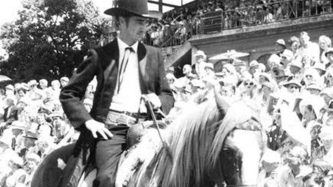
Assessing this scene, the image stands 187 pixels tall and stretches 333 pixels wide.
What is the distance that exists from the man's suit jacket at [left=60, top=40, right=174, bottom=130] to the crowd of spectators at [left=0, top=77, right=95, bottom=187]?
369 cm

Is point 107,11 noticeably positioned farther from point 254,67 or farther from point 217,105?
point 254,67

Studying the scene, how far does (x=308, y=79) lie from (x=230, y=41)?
1051 cm

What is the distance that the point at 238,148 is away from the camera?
4.25 meters

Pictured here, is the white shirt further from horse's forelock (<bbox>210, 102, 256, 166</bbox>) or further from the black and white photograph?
horse's forelock (<bbox>210, 102, 256, 166</bbox>)

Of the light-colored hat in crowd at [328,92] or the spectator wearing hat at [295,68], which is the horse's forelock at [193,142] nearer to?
the light-colored hat in crowd at [328,92]

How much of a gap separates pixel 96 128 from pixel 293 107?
443 cm

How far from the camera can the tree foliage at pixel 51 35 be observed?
29.8m

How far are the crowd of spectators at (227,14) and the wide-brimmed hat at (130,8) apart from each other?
1205 centimetres

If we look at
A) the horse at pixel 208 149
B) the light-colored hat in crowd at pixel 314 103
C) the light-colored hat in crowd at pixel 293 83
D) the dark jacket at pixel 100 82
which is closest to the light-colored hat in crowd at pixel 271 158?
the light-colored hat in crowd at pixel 314 103

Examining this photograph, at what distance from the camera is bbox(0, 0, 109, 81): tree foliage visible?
29750mm

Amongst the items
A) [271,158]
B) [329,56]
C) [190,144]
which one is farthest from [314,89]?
[190,144]

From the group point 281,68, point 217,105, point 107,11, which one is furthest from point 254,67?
point 217,105

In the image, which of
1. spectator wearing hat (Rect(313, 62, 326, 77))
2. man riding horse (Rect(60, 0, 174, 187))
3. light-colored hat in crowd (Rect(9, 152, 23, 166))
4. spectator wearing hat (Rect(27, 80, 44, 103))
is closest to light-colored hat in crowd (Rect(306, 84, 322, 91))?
spectator wearing hat (Rect(313, 62, 326, 77))

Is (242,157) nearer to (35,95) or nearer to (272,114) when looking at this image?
(272,114)
